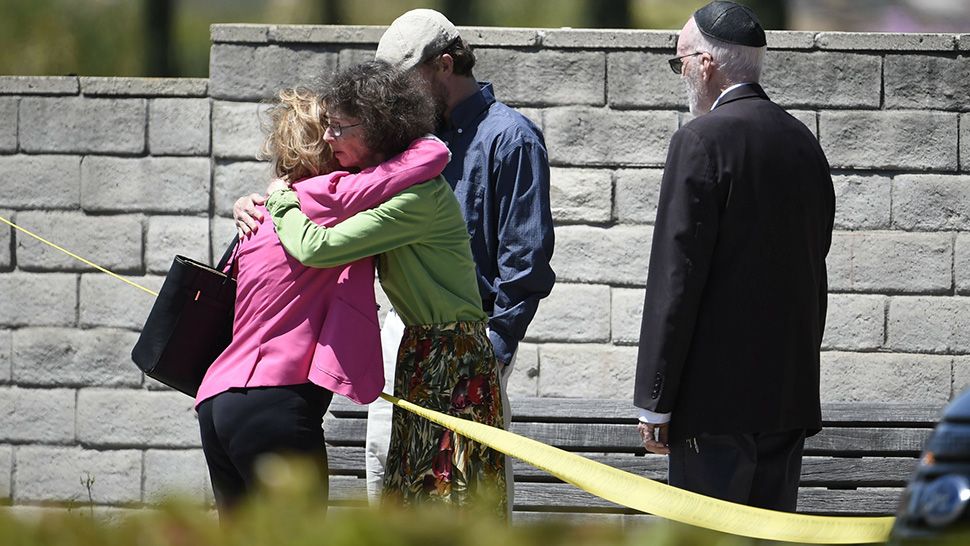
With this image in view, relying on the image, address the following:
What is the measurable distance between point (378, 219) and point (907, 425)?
8.52 ft

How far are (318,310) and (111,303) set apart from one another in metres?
2.61

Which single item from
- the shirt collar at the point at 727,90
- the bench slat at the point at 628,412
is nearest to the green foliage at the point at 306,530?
the shirt collar at the point at 727,90

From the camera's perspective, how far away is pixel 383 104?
3477mm

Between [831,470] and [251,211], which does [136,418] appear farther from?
[831,470]

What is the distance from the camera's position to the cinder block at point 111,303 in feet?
18.8

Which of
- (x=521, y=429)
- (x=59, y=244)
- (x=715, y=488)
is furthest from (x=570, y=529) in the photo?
(x=59, y=244)

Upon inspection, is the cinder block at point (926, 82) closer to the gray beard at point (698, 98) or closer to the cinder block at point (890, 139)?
the cinder block at point (890, 139)

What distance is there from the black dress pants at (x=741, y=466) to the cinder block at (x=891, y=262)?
7.07 ft

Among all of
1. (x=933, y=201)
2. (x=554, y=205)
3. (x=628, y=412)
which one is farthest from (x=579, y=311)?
(x=933, y=201)

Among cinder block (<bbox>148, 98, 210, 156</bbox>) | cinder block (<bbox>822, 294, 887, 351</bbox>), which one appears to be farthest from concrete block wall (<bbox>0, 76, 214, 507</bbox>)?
cinder block (<bbox>822, 294, 887, 351</bbox>)

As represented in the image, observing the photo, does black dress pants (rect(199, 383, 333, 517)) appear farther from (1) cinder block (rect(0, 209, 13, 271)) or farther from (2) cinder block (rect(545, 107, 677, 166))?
(1) cinder block (rect(0, 209, 13, 271))

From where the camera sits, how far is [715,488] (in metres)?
3.34

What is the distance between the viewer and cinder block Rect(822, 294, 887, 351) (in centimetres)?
543

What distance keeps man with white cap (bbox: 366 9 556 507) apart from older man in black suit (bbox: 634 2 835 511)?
575mm
